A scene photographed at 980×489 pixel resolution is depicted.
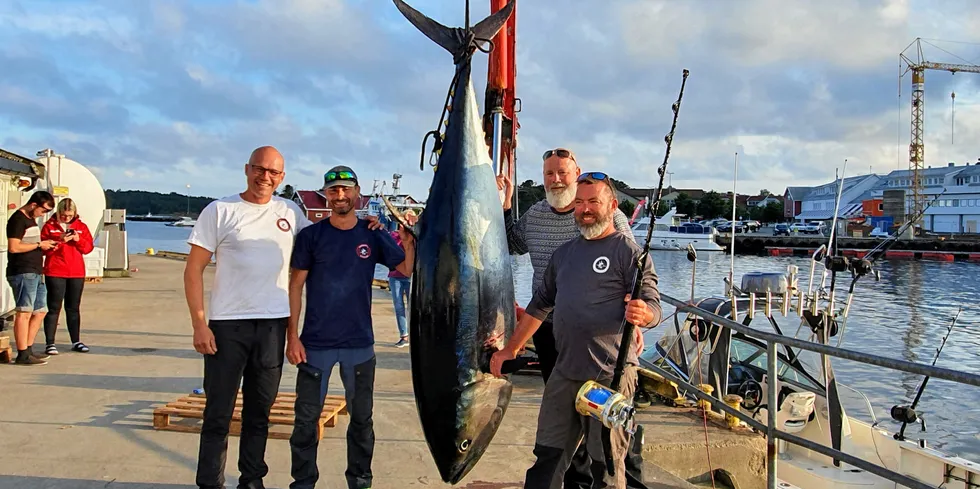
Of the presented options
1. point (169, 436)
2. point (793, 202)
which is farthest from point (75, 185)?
point (793, 202)

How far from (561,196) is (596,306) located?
683mm

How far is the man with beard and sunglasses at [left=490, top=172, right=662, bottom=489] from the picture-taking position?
2582 mm

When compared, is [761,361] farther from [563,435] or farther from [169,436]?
[169,436]

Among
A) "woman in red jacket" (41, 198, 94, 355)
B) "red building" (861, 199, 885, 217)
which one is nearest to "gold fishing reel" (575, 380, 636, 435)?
"woman in red jacket" (41, 198, 94, 355)

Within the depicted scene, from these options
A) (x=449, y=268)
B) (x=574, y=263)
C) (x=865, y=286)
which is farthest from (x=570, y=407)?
(x=865, y=286)

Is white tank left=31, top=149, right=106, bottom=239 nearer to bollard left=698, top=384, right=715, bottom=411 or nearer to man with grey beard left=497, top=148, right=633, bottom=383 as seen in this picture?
man with grey beard left=497, top=148, right=633, bottom=383

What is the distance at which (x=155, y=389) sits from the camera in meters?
5.09

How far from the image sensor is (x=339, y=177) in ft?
9.57

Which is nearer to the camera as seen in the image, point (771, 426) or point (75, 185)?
point (771, 426)

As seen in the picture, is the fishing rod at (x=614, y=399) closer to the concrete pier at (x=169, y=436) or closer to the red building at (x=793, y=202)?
the concrete pier at (x=169, y=436)

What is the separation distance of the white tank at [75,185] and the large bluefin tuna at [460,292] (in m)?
10.7

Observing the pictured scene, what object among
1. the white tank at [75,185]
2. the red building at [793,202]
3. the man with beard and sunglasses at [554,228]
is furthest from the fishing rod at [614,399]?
the red building at [793,202]

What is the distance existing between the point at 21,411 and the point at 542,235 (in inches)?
149

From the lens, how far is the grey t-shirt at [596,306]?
2.58m
